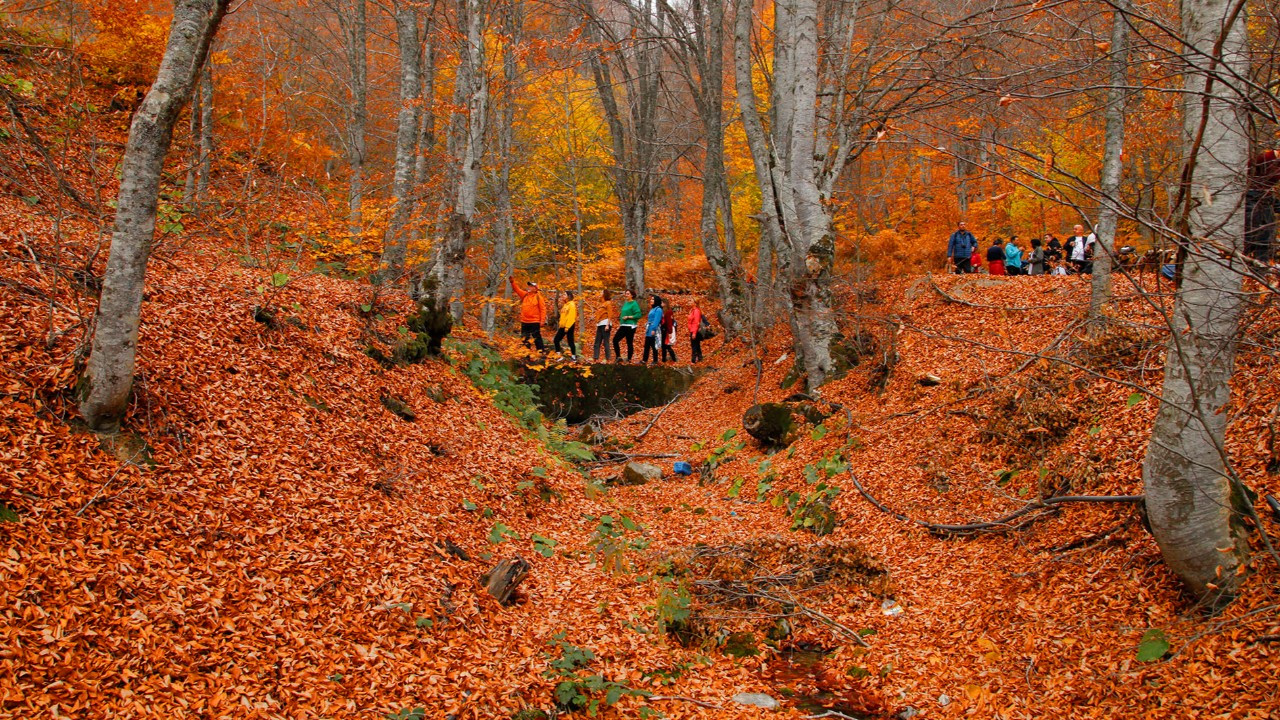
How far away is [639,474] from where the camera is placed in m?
9.59

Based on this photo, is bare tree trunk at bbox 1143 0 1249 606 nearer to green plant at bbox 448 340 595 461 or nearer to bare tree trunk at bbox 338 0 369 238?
green plant at bbox 448 340 595 461

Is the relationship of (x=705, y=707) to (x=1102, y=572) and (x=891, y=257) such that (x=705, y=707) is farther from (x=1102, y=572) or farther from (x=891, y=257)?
(x=891, y=257)

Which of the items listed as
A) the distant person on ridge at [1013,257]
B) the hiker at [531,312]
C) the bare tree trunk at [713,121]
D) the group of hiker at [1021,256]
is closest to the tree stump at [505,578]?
the hiker at [531,312]

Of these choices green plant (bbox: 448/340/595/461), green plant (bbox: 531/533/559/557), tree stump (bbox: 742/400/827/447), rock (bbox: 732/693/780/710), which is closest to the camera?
rock (bbox: 732/693/780/710)

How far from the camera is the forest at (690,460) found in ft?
11.3

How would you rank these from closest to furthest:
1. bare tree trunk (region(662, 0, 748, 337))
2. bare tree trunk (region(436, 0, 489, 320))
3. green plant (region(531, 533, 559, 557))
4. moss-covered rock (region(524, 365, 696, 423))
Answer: green plant (region(531, 533, 559, 557))
bare tree trunk (region(436, 0, 489, 320))
moss-covered rock (region(524, 365, 696, 423))
bare tree trunk (region(662, 0, 748, 337))

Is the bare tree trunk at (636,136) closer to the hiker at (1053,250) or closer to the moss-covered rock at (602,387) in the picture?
the moss-covered rock at (602,387)

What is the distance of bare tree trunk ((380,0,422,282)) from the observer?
10062mm

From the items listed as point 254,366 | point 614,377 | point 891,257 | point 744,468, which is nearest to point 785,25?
point 744,468

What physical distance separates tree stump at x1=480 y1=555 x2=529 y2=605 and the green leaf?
13.0ft

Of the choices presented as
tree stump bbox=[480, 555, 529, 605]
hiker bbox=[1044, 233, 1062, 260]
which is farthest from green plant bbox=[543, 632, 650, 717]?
hiker bbox=[1044, 233, 1062, 260]

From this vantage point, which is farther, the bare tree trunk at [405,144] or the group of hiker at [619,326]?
the group of hiker at [619,326]

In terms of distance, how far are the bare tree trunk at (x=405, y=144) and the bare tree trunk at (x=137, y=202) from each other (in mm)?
5819

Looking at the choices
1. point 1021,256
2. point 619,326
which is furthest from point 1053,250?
point 619,326
